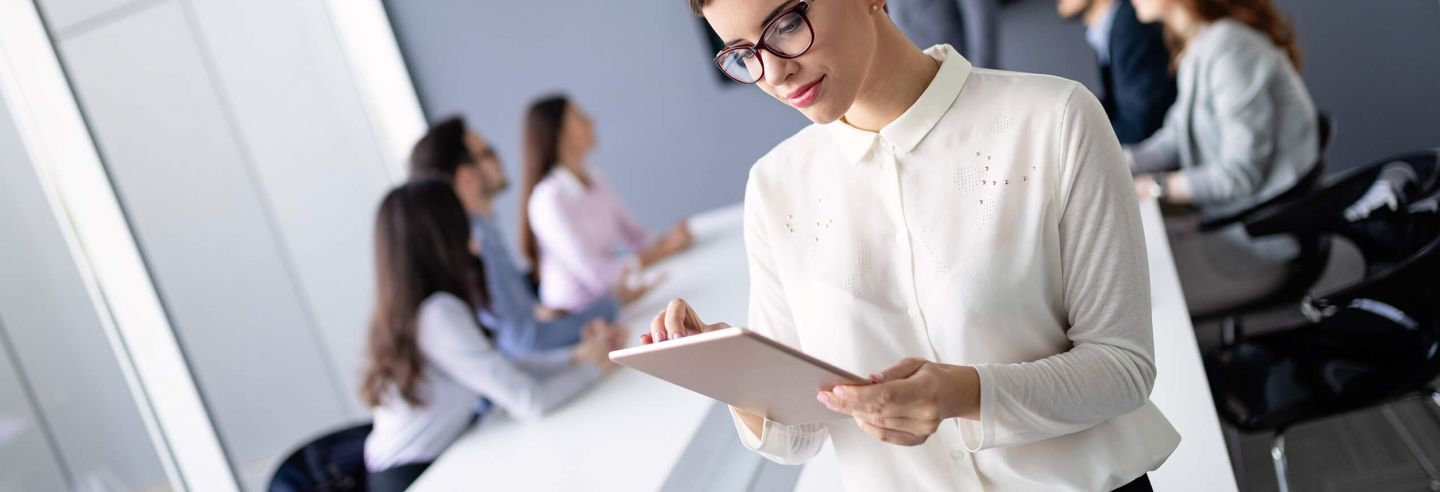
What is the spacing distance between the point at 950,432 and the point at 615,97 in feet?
16.3

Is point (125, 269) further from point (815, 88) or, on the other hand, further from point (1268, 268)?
point (1268, 268)

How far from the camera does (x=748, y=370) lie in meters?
0.98

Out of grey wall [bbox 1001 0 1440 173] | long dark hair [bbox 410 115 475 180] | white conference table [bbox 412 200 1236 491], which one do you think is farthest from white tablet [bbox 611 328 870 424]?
grey wall [bbox 1001 0 1440 173]

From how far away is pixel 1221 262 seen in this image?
114 inches

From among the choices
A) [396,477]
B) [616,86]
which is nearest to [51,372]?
[396,477]

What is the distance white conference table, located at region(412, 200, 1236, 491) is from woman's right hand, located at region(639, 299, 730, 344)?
75 centimetres

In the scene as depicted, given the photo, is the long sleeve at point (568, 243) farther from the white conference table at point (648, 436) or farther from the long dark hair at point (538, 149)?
the white conference table at point (648, 436)

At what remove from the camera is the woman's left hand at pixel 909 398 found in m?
0.92

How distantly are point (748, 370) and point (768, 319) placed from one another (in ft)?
0.80

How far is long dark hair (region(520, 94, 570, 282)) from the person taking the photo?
4242mm

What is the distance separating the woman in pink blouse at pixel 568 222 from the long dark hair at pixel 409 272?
1297 mm

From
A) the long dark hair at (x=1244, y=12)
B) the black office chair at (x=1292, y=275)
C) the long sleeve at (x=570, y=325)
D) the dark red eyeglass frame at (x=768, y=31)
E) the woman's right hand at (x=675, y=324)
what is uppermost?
the dark red eyeglass frame at (x=768, y=31)

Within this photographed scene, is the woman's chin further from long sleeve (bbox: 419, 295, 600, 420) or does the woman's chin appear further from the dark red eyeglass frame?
long sleeve (bbox: 419, 295, 600, 420)

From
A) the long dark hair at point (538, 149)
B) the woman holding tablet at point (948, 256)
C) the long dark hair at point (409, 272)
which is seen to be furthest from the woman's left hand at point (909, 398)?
the long dark hair at point (538, 149)
